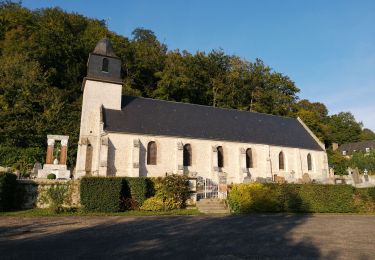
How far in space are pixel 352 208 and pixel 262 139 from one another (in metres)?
13.5

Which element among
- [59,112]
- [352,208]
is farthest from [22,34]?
[352,208]

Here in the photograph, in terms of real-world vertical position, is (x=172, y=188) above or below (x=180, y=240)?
above

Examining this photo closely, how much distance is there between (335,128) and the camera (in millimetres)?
76688

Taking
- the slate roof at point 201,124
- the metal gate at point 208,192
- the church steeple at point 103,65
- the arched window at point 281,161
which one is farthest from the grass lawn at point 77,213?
the arched window at point 281,161

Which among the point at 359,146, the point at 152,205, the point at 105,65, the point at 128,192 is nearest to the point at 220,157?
the point at 152,205

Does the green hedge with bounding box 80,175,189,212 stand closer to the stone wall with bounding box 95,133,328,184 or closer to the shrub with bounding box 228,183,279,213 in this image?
the shrub with bounding box 228,183,279,213

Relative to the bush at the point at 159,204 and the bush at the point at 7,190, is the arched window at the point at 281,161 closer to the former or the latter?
the bush at the point at 159,204

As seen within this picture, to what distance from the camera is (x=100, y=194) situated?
1739 cm

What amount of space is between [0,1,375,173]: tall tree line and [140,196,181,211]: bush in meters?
15.9

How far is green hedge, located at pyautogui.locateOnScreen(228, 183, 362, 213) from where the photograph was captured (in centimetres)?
Result: 1877

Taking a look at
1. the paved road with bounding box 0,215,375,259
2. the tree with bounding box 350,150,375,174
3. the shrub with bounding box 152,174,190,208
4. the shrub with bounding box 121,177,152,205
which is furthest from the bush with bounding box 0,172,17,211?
the tree with bounding box 350,150,375,174

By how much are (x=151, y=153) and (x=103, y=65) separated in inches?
386

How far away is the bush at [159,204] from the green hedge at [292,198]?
3.51 m

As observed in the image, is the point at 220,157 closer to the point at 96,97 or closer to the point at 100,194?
the point at 96,97
